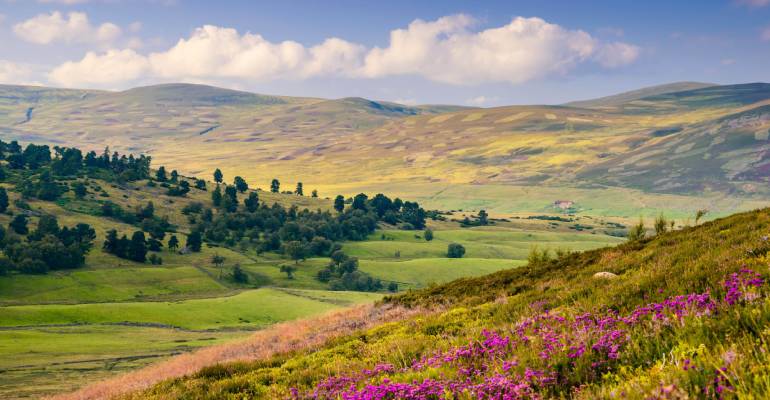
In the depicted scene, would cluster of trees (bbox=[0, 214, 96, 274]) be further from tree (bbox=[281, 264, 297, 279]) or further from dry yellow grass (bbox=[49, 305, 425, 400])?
dry yellow grass (bbox=[49, 305, 425, 400])

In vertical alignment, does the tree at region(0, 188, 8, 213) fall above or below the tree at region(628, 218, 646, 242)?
below

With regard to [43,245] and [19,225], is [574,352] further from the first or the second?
[19,225]

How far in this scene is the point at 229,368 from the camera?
18219 millimetres

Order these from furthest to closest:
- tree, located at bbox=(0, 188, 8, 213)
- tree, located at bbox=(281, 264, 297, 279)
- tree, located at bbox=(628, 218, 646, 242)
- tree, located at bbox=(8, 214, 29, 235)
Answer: tree, located at bbox=(0, 188, 8, 213), tree, located at bbox=(281, 264, 297, 279), tree, located at bbox=(8, 214, 29, 235), tree, located at bbox=(628, 218, 646, 242)

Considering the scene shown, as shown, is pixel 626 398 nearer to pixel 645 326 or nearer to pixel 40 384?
pixel 645 326

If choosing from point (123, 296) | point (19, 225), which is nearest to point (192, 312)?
point (123, 296)

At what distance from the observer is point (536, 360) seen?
9.66 metres

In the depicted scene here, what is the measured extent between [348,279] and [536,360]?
18033 centimetres

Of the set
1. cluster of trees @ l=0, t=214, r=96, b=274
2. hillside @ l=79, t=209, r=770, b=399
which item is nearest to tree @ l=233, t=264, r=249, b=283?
cluster of trees @ l=0, t=214, r=96, b=274

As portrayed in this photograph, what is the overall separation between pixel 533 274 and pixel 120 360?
Answer: 49.2 m

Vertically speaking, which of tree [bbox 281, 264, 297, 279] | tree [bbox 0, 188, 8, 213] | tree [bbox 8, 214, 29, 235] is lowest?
tree [bbox 281, 264, 297, 279]

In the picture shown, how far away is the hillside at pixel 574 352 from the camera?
698 cm

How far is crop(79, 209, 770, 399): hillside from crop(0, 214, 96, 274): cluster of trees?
5913 inches

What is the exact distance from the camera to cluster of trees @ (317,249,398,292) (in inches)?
7259
